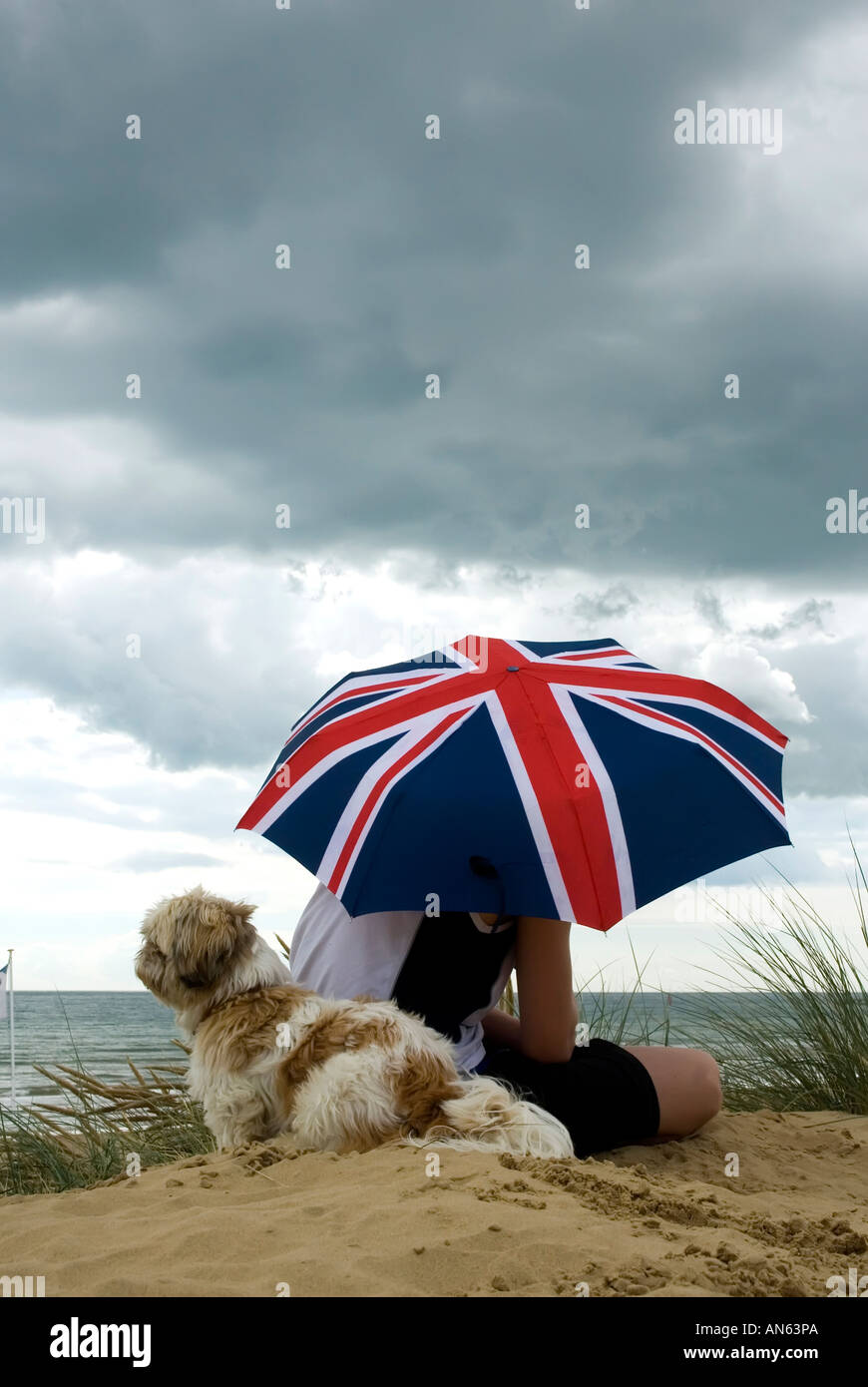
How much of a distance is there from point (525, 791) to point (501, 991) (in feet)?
3.93

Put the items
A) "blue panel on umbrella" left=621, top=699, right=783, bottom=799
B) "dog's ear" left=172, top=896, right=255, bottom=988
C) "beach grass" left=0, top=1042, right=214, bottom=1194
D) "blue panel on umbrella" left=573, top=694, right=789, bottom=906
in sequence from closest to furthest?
"blue panel on umbrella" left=573, top=694, right=789, bottom=906, "blue panel on umbrella" left=621, top=699, right=783, bottom=799, "dog's ear" left=172, top=896, right=255, bottom=988, "beach grass" left=0, top=1042, right=214, bottom=1194

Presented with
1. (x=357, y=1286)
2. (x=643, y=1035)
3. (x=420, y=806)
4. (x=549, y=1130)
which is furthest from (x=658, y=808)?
(x=643, y=1035)

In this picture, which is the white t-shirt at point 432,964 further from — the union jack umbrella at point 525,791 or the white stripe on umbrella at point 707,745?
the white stripe on umbrella at point 707,745

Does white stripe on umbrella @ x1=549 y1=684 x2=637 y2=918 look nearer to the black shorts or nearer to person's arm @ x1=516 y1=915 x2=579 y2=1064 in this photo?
person's arm @ x1=516 y1=915 x2=579 y2=1064

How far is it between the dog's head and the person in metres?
0.34

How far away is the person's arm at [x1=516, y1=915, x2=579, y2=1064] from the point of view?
4.34 meters

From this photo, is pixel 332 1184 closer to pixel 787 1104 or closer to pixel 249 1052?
pixel 249 1052

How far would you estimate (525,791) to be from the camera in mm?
3932

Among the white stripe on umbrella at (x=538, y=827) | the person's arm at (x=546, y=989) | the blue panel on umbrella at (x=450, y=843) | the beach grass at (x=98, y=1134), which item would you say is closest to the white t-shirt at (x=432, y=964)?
the person's arm at (x=546, y=989)

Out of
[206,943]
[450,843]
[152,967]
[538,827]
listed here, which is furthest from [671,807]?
[152,967]

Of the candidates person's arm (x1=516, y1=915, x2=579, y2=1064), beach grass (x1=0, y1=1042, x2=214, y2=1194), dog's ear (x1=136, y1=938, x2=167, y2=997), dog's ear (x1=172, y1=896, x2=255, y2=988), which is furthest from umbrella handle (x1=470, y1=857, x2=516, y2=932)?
beach grass (x1=0, y1=1042, x2=214, y2=1194)

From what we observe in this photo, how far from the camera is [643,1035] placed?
8023 mm

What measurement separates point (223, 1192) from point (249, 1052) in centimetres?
80

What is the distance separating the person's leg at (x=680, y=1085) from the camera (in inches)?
194
